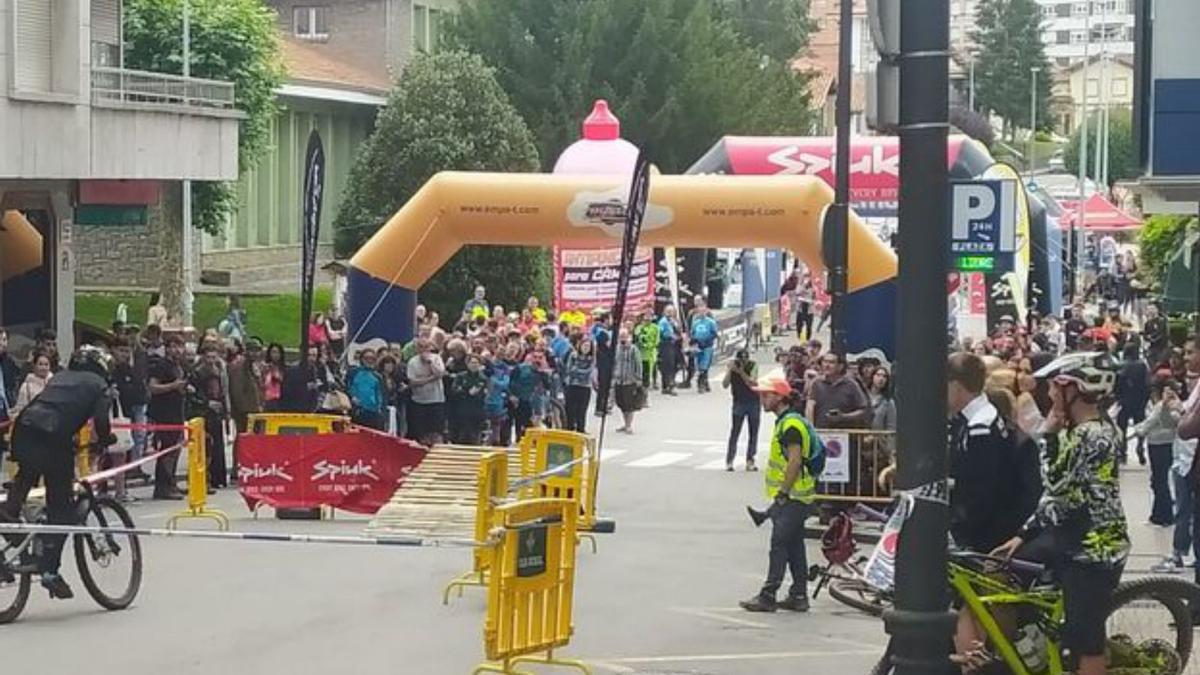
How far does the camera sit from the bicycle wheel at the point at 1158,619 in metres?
10.3

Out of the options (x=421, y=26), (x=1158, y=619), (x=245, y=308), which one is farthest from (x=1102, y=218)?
(x=1158, y=619)

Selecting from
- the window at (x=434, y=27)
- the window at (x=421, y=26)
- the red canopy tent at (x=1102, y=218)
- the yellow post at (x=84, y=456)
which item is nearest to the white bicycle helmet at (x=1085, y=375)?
the yellow post at (x=84, y=456)

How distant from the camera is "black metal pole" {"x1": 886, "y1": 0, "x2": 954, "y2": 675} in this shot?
7.64 meters

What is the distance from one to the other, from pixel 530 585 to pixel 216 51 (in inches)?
1577

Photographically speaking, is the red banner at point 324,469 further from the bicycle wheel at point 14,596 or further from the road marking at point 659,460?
the road marking at point 659,460

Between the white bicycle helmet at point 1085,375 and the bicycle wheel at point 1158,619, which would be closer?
the white bicycle helmet at point 1085,375

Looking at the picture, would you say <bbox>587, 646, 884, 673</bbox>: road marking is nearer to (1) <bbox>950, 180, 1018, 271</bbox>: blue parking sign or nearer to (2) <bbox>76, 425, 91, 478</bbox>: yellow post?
(1) <bbox>950, 180, 1018, 271</bbox>: blue parking sign

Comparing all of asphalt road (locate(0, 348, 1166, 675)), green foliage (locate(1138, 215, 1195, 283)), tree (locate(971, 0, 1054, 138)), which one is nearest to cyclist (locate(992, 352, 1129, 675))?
asphalt road (locate(0, 348, 1166, 675))

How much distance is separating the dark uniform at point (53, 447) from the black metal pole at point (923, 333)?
7306 mm

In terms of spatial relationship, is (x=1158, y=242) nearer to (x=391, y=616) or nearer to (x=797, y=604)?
(x=797, y=604)

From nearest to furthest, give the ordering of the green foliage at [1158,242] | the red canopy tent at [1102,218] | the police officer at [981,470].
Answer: the police officer at [981,470] < the green foliage at [1158,242] < the red canopy tent at [1102,218]

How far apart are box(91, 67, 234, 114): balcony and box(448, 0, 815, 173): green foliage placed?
26.2 m

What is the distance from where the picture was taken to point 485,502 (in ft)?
45.3

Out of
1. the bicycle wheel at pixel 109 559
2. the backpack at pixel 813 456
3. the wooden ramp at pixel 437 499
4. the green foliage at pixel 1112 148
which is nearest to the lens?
the bicycle wheel at pixel 109 559
